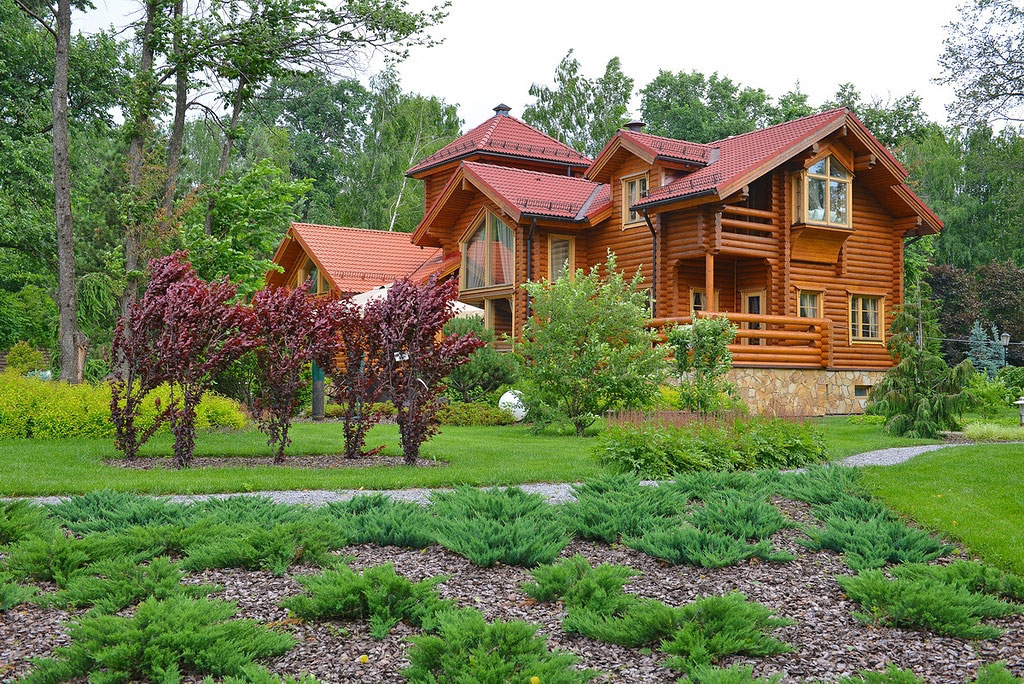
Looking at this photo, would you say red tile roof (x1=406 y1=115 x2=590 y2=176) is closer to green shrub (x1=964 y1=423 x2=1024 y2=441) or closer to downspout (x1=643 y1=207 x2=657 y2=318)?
downspout (x1=643 y1=207 x2=657 y2=318)

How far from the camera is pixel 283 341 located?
10.8m

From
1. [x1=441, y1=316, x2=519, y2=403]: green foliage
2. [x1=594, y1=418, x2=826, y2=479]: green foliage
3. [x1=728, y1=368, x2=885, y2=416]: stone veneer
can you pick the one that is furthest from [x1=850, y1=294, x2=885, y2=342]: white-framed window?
[x1=594, y1=418, x2=826, y2=479]: green foliage

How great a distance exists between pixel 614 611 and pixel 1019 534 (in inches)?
132

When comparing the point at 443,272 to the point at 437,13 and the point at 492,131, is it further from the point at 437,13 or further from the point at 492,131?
the point at 437,13

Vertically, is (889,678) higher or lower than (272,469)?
lower

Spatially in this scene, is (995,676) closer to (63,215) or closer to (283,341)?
(283,341)

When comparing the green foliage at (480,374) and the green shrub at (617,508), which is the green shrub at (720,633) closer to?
the green shrub at (617,508)

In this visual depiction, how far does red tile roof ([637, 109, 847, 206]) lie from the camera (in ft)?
66.3

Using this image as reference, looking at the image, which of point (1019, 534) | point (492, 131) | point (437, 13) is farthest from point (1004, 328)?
point (1019, 534)

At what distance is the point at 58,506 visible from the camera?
22.8 ft

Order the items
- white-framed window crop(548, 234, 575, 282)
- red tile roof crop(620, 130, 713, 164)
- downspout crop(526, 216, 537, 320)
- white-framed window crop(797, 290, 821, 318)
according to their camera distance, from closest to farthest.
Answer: red tile roof crop(620, 130, 713, 164) < white-framed window crop(797, 290, 821, 318) < downspout crop(526, 216, 537, 320) < white-framed window crop(548, 234, 575, 282)

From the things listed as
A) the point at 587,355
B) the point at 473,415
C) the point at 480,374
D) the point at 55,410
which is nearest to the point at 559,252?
the point at 480,374

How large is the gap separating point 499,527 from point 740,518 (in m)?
1.86

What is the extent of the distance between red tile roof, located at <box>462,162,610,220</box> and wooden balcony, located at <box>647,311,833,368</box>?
4522 mm
